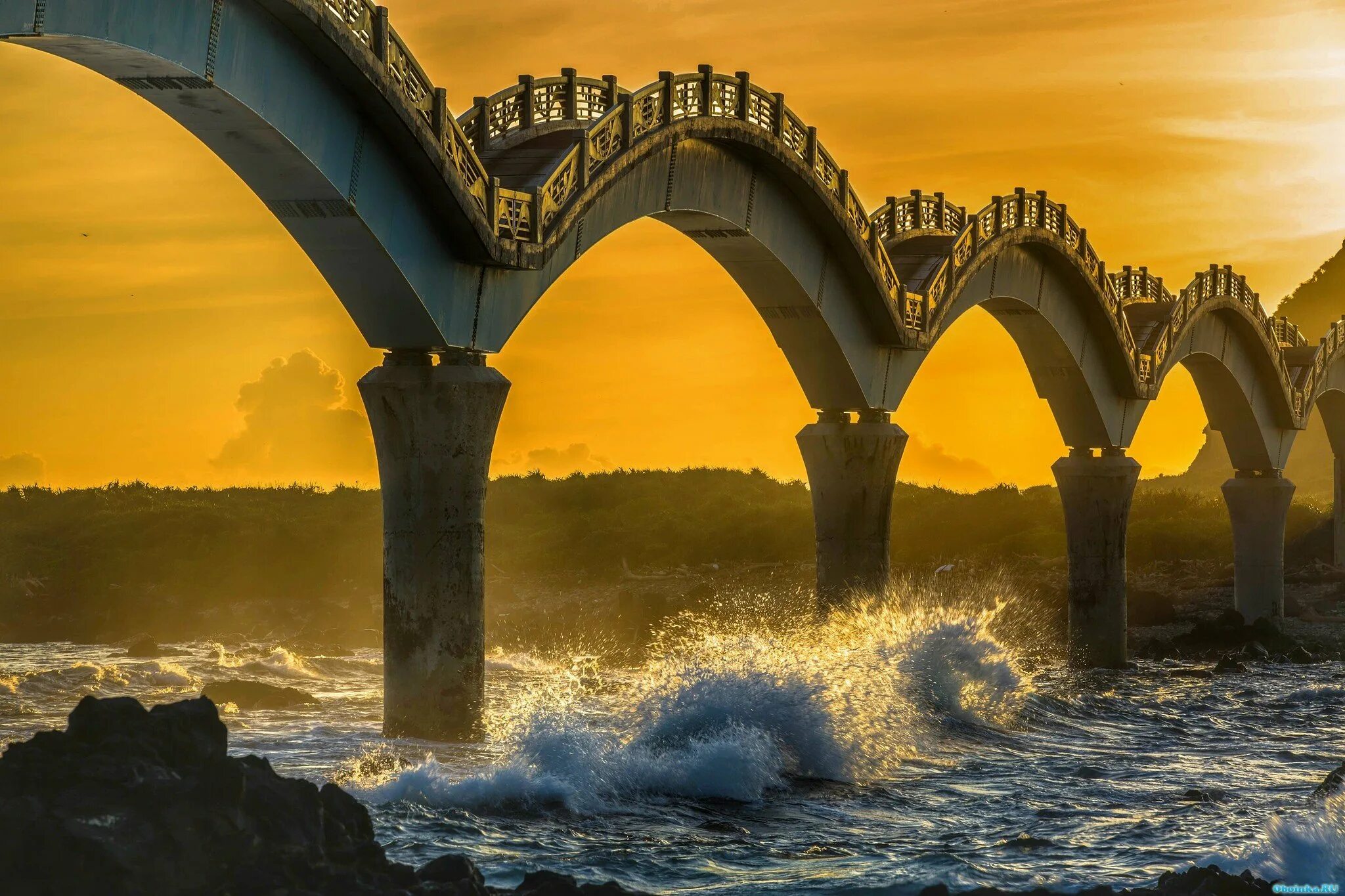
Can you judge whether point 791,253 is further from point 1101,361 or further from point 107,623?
point 107,623

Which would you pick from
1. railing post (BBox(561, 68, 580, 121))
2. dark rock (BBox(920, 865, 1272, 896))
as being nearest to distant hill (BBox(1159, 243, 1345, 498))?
railing post (BBox(561, 68, 580, 121))

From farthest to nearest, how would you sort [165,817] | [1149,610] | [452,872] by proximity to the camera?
[1149,610] < [452,872] < [165,817]

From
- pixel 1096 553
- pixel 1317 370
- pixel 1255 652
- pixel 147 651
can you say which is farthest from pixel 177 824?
pixel 1317 370

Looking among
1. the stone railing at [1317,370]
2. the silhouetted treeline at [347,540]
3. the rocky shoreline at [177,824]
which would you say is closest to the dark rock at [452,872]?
the rocky shoreline at [177,824]

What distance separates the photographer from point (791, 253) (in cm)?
2412

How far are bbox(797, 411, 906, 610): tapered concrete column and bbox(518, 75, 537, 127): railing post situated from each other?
864cm

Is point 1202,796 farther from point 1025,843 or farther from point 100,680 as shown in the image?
point 100,680

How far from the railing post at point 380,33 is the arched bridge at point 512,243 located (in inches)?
0.9

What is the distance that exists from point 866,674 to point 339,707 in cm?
758

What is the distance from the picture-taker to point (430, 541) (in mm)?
16984

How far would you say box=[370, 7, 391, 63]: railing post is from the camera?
1562 cm

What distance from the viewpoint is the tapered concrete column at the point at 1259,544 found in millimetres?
42719

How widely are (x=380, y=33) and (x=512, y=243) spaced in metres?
2.87

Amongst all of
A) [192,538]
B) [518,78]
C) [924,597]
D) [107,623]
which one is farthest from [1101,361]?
[192,538]
